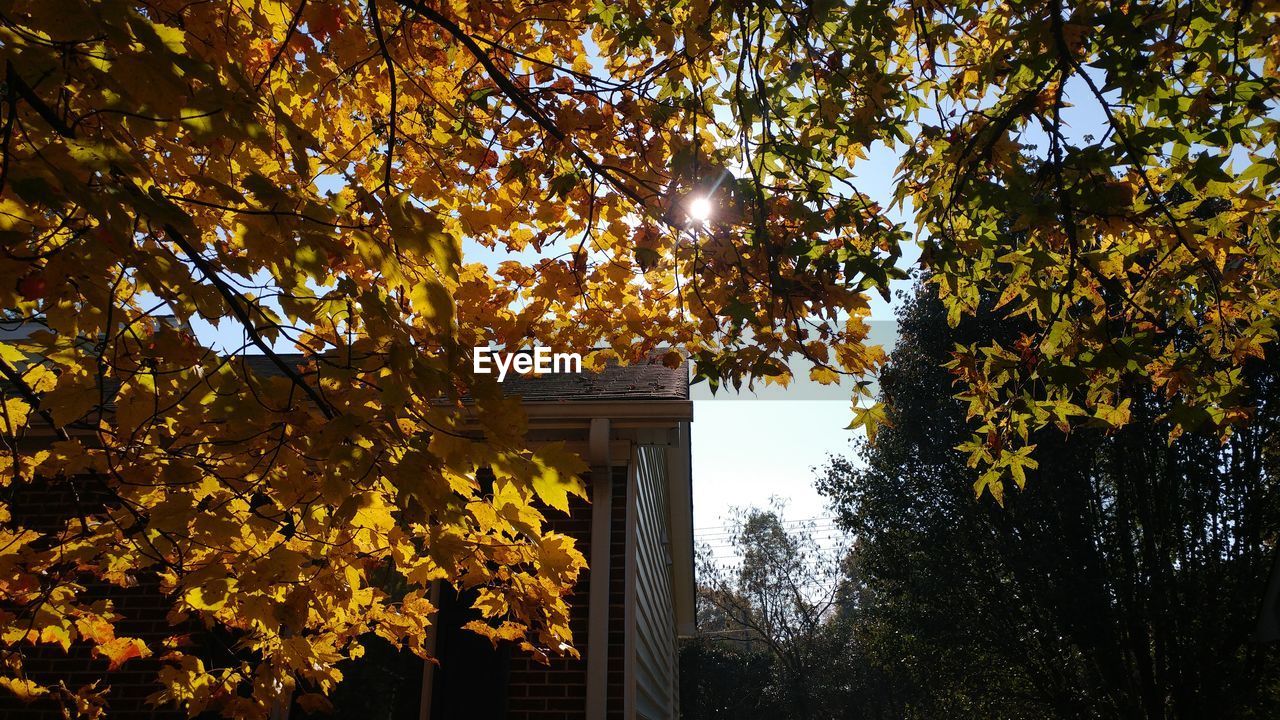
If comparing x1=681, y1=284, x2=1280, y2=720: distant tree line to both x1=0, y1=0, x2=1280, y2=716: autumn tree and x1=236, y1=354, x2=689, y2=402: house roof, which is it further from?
x1=0, y1=0, x2=1280, y2=716: autumn tree

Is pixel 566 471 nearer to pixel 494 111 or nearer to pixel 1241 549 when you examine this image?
pixel 494 111

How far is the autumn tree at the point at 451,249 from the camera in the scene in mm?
2176

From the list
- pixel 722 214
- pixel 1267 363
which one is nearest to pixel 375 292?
pixel 722 214

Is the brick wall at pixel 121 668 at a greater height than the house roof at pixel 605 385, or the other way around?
the house roof at pixel 605 385

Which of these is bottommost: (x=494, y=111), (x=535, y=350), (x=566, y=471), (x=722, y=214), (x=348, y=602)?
(x=348, y=602)

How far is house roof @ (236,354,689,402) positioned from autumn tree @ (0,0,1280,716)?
133 centimetres

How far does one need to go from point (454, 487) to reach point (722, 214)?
1.80m

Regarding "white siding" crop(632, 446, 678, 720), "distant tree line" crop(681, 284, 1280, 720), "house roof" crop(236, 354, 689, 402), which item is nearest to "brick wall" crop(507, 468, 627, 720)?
"white siding" crop(632, 446, 678, 720)

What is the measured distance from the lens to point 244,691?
529 cm

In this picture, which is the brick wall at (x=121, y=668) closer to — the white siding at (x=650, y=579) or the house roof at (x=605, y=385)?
the house roof at (x=605, y=385)

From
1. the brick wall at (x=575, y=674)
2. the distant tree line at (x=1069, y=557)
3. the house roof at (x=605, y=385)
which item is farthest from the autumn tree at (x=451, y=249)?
the distant tree line at (x=1069, y=557)

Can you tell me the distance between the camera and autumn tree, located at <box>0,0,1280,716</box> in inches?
85.7

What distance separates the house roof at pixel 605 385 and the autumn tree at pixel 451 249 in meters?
1.33

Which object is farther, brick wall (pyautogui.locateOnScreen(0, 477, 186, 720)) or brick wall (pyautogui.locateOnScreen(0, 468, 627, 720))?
brick wall (pyautogui.locateOnScreen(0, 477, 186, 720))
